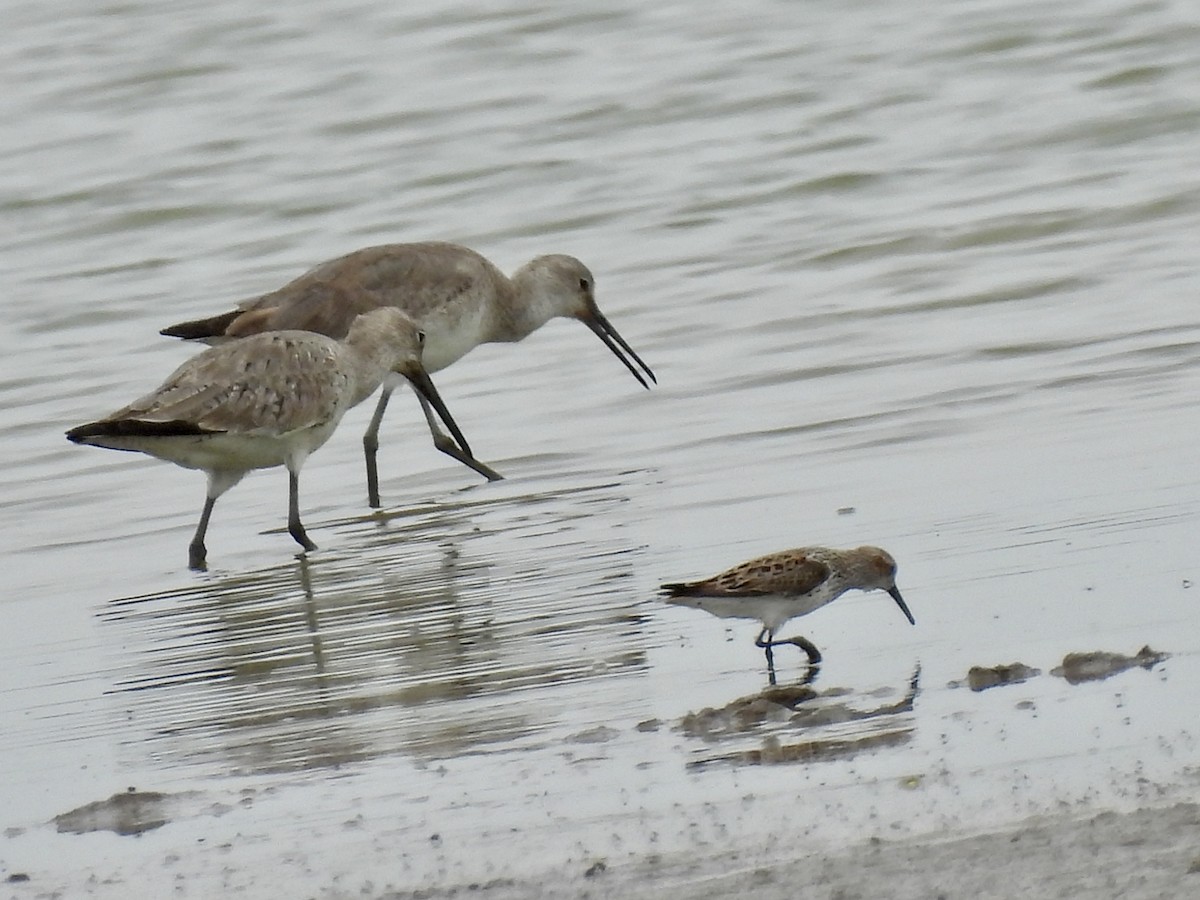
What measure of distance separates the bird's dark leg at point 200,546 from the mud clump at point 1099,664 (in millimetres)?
3716

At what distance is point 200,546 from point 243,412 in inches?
19.3

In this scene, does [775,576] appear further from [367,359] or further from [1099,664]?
[367,359]

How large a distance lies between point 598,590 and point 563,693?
1176 millimetres

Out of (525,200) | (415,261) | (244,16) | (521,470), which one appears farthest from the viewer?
(244,16)

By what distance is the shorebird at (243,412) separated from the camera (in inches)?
310

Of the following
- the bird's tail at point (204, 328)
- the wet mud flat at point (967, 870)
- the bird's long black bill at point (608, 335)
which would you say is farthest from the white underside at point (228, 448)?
the wet mud flat at point (967, 870)

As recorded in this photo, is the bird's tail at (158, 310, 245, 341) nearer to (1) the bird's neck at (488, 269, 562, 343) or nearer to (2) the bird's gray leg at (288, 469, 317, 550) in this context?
(1) the bird's neck at (488, 269, 562, 343)

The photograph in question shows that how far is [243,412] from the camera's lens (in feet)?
26.3

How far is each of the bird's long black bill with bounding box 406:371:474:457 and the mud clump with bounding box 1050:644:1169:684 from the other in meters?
4.45

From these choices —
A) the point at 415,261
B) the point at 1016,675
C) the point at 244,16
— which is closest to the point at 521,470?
the point at 415,261

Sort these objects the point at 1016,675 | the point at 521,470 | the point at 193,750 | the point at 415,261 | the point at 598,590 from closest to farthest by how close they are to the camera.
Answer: the point at 1016,675, the point at 193,750, the point at 598,590, the point at 521,470, the point at 415,261

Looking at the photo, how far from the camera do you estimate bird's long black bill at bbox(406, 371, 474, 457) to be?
30.1 ft

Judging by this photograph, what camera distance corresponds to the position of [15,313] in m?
13.8

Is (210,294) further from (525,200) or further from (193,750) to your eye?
(193,750)
